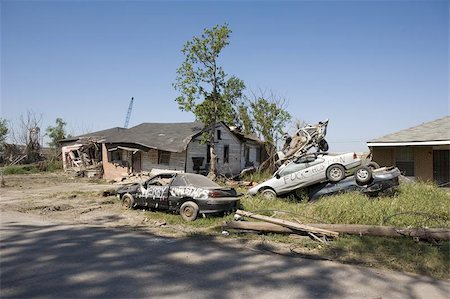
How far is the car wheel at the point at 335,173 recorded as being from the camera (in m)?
12.3

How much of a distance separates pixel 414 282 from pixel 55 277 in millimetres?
5508

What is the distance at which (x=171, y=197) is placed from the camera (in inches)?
436

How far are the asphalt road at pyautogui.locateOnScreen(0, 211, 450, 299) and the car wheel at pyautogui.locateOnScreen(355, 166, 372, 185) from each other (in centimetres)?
551

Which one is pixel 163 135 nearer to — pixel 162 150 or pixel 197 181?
pixel 162 150

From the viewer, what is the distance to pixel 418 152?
17.1 metres

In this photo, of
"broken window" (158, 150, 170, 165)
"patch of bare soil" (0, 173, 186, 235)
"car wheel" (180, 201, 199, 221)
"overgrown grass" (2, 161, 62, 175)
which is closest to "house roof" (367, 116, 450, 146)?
"car wheel" (180, 201, 199, 221)

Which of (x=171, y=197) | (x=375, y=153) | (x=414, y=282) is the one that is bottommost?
(x=414, y=282)

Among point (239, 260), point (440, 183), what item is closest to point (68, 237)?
point (239, 260)

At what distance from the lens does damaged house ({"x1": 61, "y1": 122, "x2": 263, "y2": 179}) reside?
23547 millimetres

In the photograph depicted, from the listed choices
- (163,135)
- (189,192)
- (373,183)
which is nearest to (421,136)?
(373,183)

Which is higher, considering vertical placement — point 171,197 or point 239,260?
point 171,197

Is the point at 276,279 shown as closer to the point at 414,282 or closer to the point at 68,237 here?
the point at 414,282

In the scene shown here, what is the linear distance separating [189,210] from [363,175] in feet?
18.6

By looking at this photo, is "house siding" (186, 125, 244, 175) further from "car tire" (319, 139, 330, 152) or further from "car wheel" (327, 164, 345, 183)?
"car wheel" (327, 164, 345, 183)
